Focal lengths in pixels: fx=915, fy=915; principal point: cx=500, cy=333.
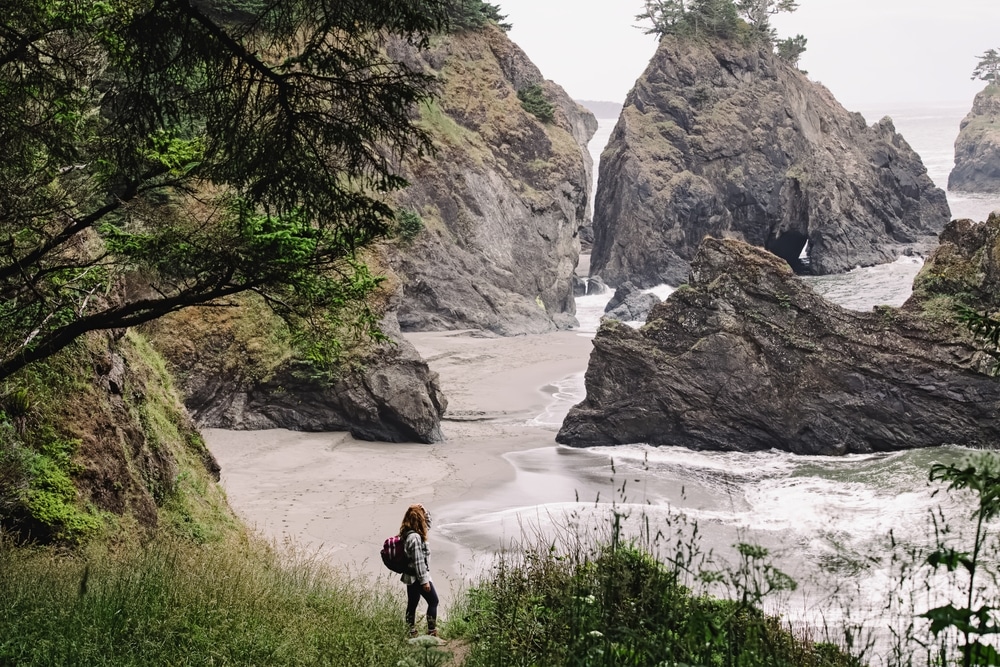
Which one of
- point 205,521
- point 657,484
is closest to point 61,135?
point 205,521

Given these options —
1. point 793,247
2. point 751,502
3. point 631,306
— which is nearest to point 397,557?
point 751,502

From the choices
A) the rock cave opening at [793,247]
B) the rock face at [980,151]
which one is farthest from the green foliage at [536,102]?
the rock face at [980,151]

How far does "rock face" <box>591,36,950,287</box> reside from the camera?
6084 cm

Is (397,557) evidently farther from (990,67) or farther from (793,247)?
(990,67)

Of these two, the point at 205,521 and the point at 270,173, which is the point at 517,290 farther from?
the point at 270,173

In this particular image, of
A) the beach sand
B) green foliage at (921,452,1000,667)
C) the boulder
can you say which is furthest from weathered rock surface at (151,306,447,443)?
the boulder

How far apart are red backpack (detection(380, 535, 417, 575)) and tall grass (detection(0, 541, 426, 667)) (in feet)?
1.62

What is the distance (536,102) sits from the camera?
46.8 metres

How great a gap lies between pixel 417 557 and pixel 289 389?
1186 cm

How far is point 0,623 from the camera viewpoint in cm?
520

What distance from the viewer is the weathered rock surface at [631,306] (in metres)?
49.6

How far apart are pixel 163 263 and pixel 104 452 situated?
4.00 metres

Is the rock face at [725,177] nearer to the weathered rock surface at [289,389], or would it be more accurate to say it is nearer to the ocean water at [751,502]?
the ocean water at [751,502]

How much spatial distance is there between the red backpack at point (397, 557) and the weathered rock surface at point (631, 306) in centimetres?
4051
